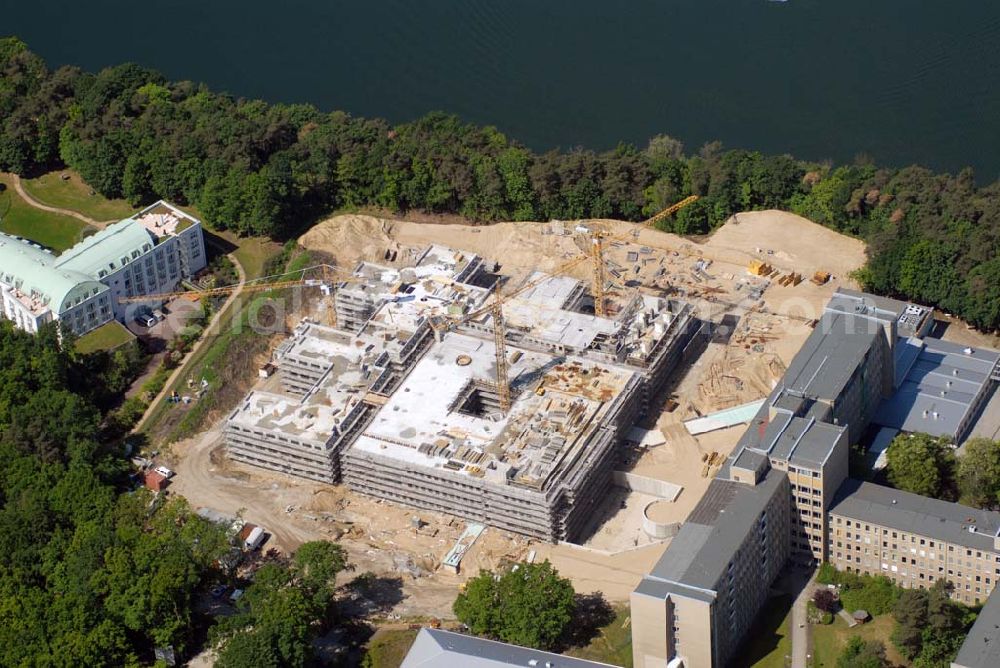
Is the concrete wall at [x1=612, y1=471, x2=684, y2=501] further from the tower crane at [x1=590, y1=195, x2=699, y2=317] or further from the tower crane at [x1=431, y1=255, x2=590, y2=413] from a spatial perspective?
the tower crane at [x1=590, y1=195, x2=699, y2=317]

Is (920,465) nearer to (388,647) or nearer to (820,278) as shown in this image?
(820,278)

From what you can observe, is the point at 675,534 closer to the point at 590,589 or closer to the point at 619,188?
the point at 590,589

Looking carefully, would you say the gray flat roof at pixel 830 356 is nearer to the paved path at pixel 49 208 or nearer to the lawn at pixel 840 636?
the lawn at pixel 840 636

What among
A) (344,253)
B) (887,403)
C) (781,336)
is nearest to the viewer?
(887,403)

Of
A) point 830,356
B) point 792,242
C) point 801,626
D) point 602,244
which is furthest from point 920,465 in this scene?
point 602,244

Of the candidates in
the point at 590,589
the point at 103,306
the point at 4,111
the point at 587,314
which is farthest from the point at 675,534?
the point at 4,111
